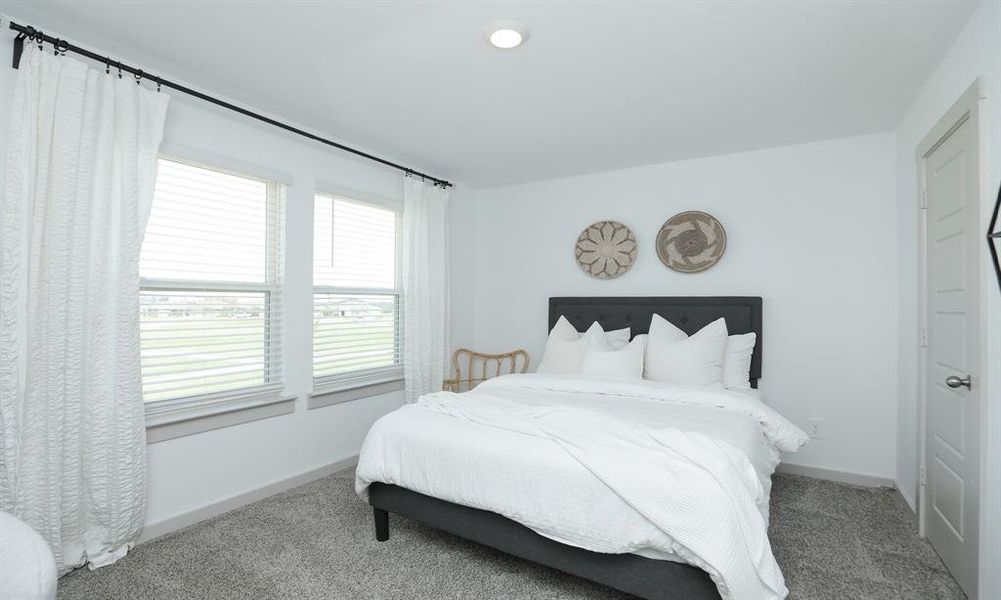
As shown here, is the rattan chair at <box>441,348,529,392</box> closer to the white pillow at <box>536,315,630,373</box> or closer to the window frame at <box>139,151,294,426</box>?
the white pillow at <box>536,315,630,373</box>

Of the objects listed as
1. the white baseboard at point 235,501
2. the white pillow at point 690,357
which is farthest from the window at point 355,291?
the white pillow at point 690,357

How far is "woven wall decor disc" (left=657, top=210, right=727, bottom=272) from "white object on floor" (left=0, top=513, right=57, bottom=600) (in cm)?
391

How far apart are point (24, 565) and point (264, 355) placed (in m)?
2.24

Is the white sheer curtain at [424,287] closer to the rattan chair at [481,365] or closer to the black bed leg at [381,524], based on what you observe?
the rattan chair at [481,365]

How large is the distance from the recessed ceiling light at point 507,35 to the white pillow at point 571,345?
2213 millimetres

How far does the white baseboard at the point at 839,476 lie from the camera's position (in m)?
3.38

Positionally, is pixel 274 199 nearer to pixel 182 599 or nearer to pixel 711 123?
pixel 182 599

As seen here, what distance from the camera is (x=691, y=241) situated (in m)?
3.98

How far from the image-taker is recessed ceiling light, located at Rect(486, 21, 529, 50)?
7.07 feet

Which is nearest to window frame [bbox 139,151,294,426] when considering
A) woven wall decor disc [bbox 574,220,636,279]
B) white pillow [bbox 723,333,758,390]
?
woven wall decor disc [bbox 574,220,636,279]

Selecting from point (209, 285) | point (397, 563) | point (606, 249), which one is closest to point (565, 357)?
point (606, 249)

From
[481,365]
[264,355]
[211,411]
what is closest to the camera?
[211,411]

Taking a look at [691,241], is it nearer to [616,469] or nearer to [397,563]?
[616,469]

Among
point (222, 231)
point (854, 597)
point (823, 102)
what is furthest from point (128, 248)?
point (823, 102)
